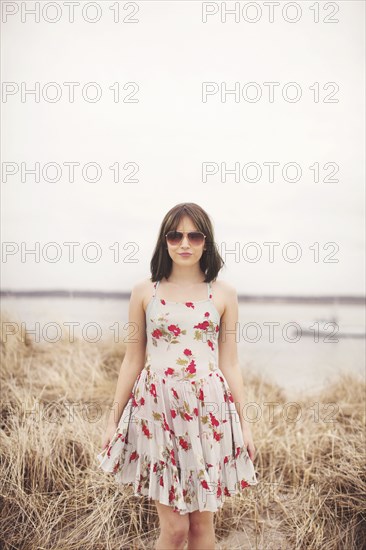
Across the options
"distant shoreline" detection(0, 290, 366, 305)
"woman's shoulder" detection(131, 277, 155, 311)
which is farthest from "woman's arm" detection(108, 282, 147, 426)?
"distant shoreline" detection(0, 290, 366, 305)

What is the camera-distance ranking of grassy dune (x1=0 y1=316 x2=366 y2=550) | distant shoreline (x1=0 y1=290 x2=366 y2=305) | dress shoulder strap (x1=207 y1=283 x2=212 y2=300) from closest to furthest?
1. dress shoulder strap (x1=207 y1=283 x2=212 y2=300)
2. grassy dune (x1=0 y1=316 x2=366 y2=550)
3. distant shoreline (x1=0 y1=290 x2=366 y2=305)

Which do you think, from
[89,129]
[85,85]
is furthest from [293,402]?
[85,85]

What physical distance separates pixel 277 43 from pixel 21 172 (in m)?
1.49

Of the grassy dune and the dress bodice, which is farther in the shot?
the grassy dune

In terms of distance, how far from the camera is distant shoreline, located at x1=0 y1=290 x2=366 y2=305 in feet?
8.87

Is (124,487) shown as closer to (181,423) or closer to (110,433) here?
(110,433)

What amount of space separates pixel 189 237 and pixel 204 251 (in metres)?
0.13

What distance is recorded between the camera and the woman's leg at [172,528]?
65.0 inches

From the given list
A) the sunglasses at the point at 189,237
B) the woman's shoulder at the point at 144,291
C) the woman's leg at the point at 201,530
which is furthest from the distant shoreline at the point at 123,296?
the woman's leg at the point at 201,530

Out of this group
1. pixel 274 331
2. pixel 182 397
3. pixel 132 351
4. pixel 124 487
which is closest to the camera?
pixel 182 397

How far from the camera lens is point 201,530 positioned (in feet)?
5.64

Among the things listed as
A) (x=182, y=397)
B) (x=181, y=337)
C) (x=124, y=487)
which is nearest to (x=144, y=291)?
(x=181, y=337)

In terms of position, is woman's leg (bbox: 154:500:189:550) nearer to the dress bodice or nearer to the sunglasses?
the dress bodice

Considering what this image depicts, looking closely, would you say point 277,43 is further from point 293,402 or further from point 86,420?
point 86,420
